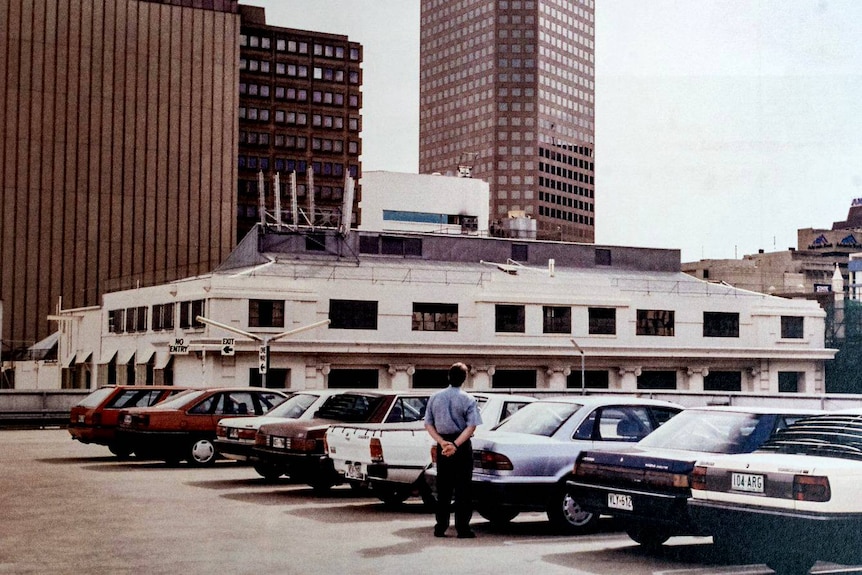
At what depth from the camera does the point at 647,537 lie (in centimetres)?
1123

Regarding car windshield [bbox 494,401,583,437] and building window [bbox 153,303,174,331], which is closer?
car windshield [bbox 494,401,583,437]

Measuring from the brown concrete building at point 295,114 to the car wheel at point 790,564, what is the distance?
11219cm

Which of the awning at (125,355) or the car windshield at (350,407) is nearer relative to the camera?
the car windshield at (350,407)

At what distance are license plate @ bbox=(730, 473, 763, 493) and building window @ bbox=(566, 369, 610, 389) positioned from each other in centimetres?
4658

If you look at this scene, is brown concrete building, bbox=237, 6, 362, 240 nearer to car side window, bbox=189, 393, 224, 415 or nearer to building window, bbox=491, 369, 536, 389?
building window, bbox=491, 369, 536, 389

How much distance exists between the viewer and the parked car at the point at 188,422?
1997 cm

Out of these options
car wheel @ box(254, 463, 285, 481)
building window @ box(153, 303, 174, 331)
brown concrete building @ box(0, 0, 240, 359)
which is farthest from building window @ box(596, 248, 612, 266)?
brown concrete building @ box(0, 0, 240, 359)

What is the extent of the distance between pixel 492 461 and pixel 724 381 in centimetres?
4951

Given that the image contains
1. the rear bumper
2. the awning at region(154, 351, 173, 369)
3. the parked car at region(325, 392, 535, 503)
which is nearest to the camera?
the rear bumper

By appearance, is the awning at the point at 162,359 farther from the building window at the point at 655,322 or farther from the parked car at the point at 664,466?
the parked car at the point at 664,466

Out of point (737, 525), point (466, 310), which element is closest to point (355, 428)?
point (737, 525)

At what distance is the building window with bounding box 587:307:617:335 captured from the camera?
56500 millimetres

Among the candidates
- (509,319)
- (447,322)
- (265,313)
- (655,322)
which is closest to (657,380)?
(655,322)

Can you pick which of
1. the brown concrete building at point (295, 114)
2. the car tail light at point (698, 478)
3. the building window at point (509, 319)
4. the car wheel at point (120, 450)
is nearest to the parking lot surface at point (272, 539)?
the car tail light at point (698, 478)
